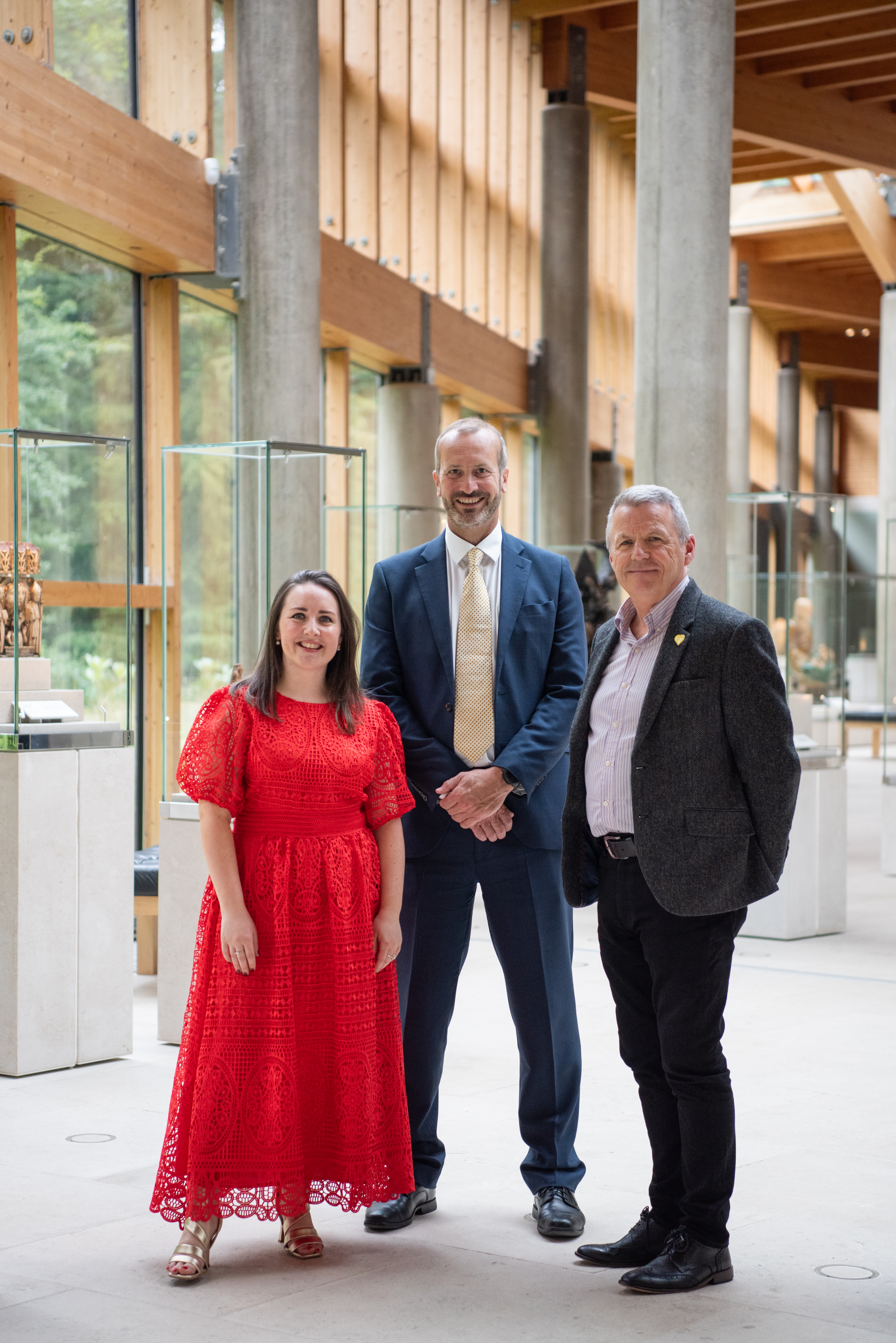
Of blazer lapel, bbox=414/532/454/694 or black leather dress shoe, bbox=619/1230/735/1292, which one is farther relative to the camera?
blazer lapel, bbox=414/532/454/694

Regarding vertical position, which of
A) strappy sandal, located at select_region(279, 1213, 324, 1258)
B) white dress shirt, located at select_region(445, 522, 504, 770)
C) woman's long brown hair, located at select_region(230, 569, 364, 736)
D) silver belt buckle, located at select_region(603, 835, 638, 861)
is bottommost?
strappy sandal, located at select_region(279, 1213, 324, 1258)

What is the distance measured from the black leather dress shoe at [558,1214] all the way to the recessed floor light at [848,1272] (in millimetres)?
591

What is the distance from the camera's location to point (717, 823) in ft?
11.9

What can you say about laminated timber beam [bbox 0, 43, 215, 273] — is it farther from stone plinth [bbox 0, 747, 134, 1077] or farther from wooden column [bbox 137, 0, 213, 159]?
stone plinth [bbox 0, 747, 134, 1077]

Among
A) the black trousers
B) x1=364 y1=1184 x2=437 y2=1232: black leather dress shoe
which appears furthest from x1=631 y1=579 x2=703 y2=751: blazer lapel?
x1=364 y1=1184 x2=437 y2=1232: black leather dress shoe

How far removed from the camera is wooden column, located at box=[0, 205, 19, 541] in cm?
959

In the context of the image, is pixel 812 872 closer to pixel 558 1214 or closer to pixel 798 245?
pixel 558 1214

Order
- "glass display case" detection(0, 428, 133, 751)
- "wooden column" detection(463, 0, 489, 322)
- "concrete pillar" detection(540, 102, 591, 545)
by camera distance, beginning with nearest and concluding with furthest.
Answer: "glass display case" detection(0, 428, 133, 751), "wooden column" detection(463, 0, 489, 322), "concrete pillar" detection(540, 102, 591, 545)

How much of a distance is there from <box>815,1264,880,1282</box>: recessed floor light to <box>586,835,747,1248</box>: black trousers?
0.27 meters

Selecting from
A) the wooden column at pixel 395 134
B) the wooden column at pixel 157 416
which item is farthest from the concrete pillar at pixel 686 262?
the wooden column at pixel 395 134

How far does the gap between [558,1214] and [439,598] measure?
1556mm

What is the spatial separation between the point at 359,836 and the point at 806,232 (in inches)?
1119

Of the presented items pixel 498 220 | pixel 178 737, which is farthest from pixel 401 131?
pixel 178 737

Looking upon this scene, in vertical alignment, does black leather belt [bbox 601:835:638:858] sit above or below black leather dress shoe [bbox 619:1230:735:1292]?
above
